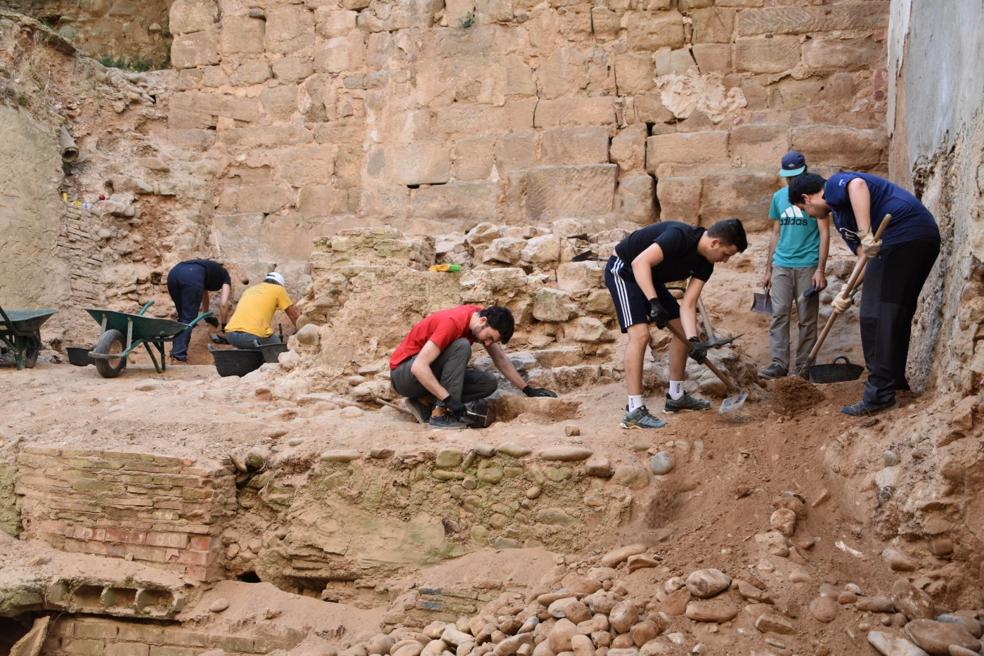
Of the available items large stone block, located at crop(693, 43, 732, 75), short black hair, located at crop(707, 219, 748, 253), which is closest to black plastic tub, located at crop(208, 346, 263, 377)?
short black hair, located at crop(707, 219, 748, 253)

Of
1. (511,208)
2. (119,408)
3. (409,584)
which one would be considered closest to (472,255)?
(511,208)

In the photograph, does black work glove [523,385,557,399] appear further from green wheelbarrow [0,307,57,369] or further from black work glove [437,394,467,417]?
green wheelbarrow [0,307,57,369]

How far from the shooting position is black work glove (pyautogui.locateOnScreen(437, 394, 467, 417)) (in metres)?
5.34

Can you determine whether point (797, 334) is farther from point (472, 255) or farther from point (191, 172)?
point (191, 172)

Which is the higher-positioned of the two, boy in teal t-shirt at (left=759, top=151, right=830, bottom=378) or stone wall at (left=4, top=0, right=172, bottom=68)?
stone wall at (left=4, top=0, right=172, bottom=68)

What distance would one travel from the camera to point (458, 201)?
898cm

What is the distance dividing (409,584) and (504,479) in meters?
0.73

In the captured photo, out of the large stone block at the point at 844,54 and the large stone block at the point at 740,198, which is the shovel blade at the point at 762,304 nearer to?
the large stone block at the point at 740,198

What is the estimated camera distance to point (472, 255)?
7852 mm

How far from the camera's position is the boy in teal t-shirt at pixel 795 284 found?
225 inches

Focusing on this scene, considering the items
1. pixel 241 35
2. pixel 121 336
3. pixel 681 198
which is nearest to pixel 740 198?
pixel 681 198

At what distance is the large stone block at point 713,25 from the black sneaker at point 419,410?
4.94m

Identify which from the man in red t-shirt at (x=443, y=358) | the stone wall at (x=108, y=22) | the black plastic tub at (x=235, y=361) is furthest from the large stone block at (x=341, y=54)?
the man in red t-shirt at (x=443, y=358)

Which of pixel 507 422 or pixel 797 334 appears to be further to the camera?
pixel 797 334
